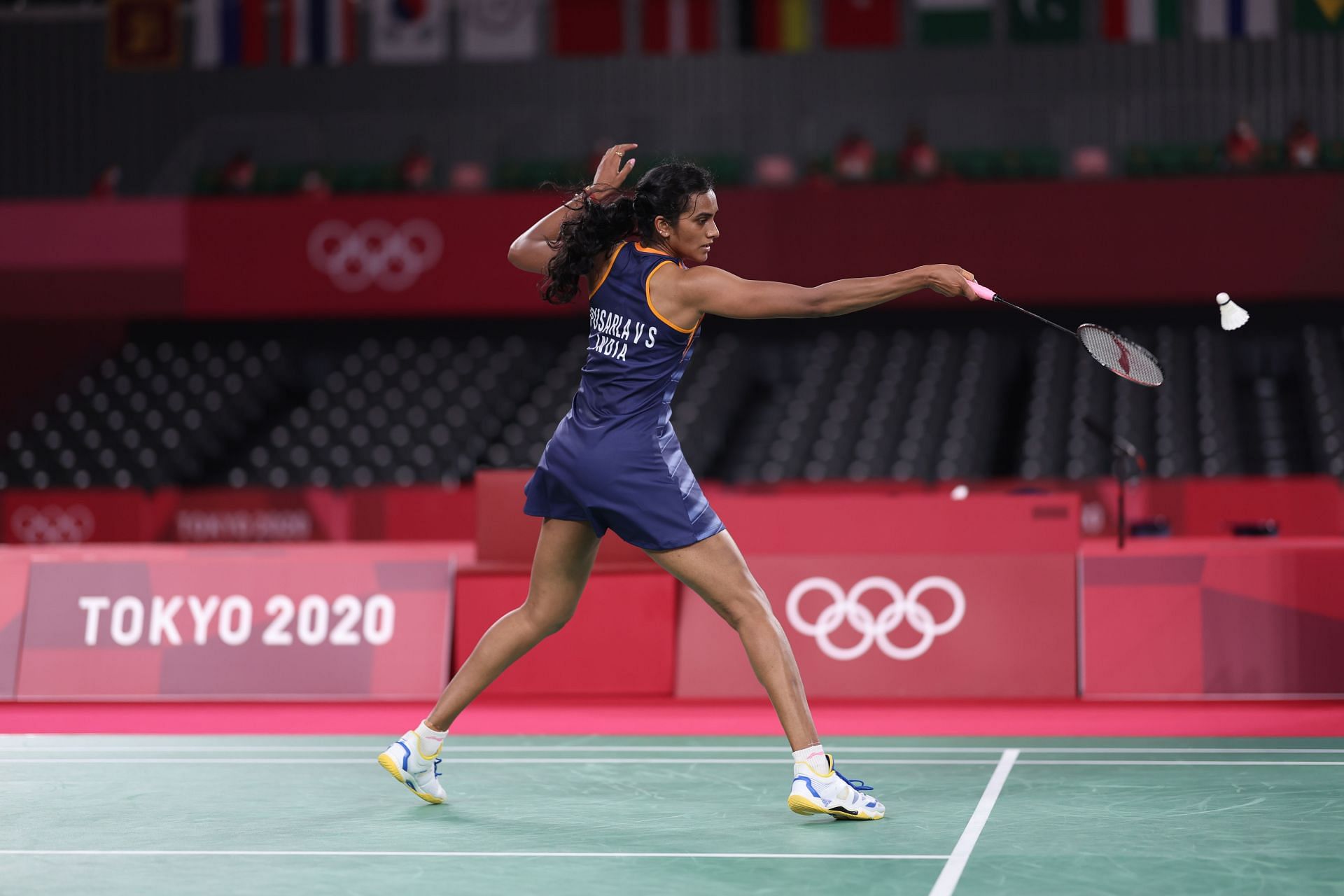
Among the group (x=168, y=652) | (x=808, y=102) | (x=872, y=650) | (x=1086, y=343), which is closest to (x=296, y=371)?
(x=808, y=102)

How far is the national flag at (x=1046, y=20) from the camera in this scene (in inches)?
679

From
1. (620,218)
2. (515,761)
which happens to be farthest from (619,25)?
(620,218)

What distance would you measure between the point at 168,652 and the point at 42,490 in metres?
8.99

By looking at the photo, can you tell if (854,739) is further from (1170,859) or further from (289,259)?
(289,259)

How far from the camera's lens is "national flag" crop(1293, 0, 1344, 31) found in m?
16.5

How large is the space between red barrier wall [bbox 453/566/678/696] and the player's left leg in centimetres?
269

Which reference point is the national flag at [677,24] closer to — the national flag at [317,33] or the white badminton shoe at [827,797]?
the national flag at [317,33]

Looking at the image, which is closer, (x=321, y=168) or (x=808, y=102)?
(x=321, y=168)

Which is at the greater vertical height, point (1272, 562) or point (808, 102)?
point (808, 102)

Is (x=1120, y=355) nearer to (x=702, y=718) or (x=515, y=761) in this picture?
(x=515, y=761)

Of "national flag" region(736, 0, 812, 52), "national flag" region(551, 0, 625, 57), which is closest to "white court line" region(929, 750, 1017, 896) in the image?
"national flag" region(736, 0, 812, 52)

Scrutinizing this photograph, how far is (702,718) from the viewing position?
20.6ft

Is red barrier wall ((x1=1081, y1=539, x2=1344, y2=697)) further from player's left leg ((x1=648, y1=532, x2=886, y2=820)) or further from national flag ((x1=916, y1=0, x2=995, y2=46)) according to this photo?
national flag ((x1=916, y1=0, x2=995, y2=46))

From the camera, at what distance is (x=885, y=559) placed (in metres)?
6.81
